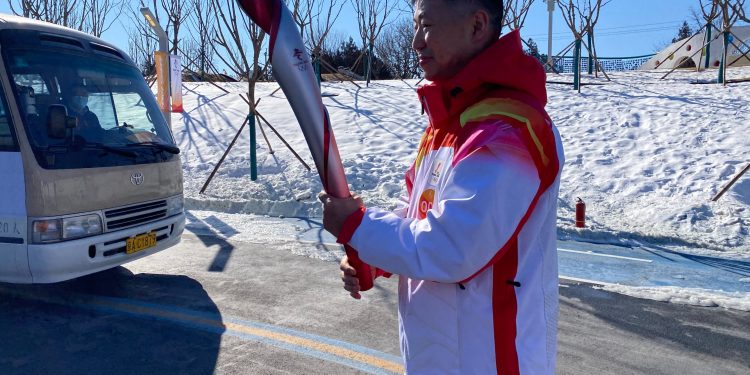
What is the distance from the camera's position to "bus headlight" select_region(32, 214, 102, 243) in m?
4.98

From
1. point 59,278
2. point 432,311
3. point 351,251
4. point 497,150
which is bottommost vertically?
point 59,278

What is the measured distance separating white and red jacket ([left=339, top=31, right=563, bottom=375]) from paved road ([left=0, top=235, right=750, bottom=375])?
2.61 m

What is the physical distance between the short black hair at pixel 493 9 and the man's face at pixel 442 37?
0.10ft

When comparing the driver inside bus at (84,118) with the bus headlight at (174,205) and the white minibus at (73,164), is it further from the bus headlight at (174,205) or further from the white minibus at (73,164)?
the bus headlight at (174,205)

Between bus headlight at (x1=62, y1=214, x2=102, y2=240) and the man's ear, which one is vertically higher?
the man's ear

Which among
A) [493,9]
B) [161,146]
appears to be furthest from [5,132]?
[493,9]

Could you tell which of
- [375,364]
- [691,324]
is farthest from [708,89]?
[375,364]

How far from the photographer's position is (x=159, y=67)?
11094 mm

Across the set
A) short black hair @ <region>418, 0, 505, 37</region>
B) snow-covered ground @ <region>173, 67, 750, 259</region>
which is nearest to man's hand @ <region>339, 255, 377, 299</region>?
short black hair @ <region>418, 0, 505, 37</region>

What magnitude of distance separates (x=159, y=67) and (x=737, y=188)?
978 centimetres

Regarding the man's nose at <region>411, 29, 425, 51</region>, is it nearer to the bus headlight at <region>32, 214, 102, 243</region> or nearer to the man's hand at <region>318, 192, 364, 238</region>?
the man's hand at <region>318, 192, 364, 238</region>

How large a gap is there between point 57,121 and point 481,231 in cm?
469

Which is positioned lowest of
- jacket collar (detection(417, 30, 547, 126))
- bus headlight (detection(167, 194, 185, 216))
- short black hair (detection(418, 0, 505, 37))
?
bus headlight (detection(167, 194, 185, 216))

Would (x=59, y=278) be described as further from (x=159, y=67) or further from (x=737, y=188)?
(x=737, y=188)
